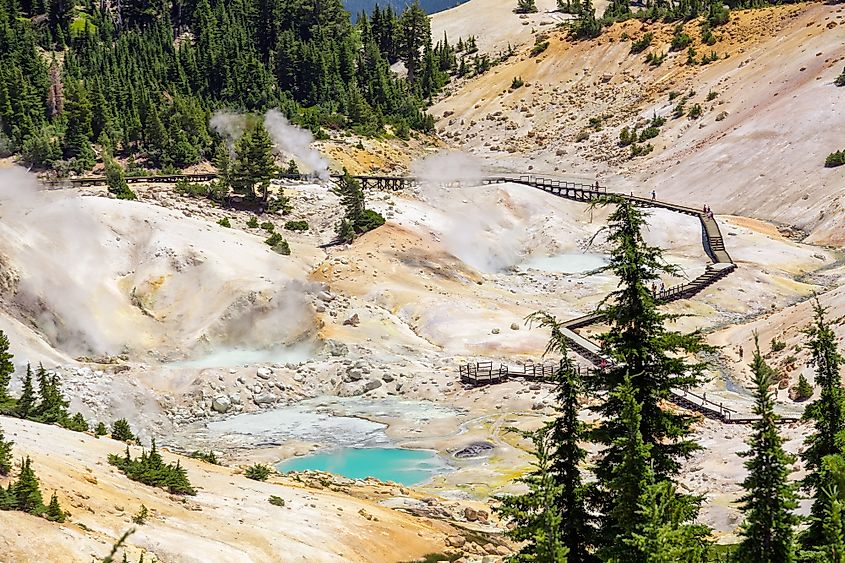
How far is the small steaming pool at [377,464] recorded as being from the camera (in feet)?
121

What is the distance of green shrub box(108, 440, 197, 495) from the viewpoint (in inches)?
1034

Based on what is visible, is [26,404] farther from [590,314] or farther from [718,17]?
[718,17]

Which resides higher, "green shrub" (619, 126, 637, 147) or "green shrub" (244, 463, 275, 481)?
"green shrub" (244, 463, 275, 481)

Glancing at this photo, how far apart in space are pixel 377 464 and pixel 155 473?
13238 mm

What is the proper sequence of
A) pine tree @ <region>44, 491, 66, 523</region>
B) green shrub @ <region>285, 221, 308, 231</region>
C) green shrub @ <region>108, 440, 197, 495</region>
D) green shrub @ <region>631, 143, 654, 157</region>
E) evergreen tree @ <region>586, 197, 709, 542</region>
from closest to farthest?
1. evergreen tree @ <region>586, 197, 709, 542</region>
2. pine tree @ <region>44, 491, 66, 523</region>
3. green shrub @ <region>108, 440, 197, 495</region>
4. green shrub @ <region>285, 221, 308, 231</region>
5. green shrub @ <region>631, 143, 654, 157</region>

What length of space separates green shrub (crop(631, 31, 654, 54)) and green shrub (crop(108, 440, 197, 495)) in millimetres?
100216

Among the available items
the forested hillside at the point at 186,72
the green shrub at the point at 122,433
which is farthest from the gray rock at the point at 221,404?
the forested hillside at the point at 186,72

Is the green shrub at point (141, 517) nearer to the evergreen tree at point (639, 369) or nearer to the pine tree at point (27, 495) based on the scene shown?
the pine tree at point (27, 495)

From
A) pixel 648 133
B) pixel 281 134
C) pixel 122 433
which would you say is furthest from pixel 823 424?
pixel 648 133

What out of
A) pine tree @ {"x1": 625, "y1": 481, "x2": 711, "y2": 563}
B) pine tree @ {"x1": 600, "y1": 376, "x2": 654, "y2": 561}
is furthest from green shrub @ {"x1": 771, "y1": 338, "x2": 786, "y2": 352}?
pine tree @ {"x1": 600, "y1": 376, "x2": 654, "y2": 561}

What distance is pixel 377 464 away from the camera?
38156mm

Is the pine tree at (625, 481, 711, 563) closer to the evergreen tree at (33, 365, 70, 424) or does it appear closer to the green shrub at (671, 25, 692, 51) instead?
the evergreen tree at (33, 365, 70, 424)

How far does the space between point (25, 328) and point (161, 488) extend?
22984 millimetres

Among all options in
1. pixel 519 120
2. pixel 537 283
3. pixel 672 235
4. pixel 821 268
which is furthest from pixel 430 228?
pixel 519 120
